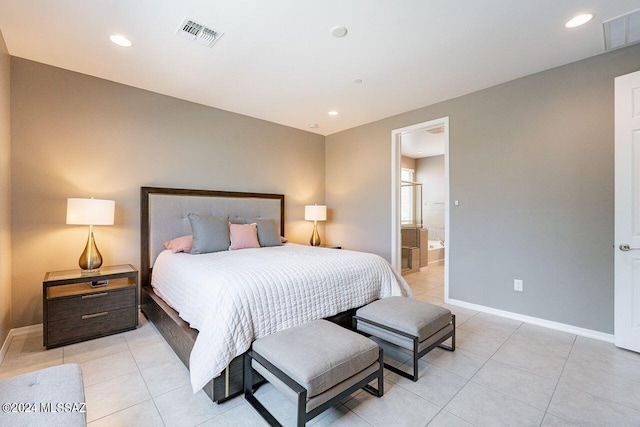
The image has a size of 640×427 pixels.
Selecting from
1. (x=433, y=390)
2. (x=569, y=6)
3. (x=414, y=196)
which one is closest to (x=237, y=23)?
(x=569, y=6)

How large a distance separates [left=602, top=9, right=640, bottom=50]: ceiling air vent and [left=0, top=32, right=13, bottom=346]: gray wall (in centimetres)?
488

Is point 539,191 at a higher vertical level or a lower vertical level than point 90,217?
higher

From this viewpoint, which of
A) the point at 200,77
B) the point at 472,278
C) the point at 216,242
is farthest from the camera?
the point at 472,278

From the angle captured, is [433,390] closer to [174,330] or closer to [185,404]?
[185,404]

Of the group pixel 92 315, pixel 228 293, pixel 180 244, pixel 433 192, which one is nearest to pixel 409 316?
pixel 228 293

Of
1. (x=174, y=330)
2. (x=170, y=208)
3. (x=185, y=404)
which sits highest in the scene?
(x=170, y=208)

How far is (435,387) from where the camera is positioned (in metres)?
1.91

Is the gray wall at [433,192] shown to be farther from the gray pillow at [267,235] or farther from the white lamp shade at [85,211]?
the white lamp shade at [85,211]

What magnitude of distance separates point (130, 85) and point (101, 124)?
0.57m

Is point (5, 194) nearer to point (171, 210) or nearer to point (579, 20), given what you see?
point (171, 210)

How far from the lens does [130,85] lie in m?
3.27

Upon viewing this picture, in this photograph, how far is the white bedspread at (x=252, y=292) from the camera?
171cm

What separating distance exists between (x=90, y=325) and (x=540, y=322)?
175 inches

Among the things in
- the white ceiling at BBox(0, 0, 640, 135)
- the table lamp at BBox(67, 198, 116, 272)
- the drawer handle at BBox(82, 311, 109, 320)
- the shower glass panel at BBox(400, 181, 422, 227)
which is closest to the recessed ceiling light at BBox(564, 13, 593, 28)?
the white ceiling at BBox(0, 0, 640, 135)
